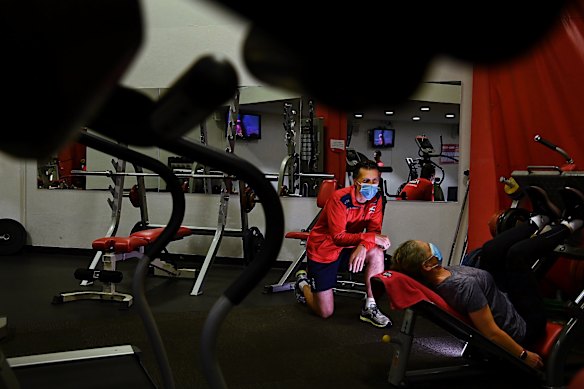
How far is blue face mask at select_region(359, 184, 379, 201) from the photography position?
11.5 ft

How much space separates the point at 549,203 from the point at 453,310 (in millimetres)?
779

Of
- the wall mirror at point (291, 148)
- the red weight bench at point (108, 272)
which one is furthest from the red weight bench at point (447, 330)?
the wall mirror at point (291, 148)

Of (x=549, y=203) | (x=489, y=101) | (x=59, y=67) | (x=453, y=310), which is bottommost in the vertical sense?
(x=453, y=310)

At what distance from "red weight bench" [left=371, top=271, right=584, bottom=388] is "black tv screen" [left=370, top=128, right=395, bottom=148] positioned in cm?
282

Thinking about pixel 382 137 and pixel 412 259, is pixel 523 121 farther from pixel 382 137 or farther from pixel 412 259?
pixel 412 259

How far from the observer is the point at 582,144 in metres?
3.33

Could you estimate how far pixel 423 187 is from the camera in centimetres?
525

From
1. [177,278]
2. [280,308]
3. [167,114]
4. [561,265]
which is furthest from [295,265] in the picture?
[167,114]

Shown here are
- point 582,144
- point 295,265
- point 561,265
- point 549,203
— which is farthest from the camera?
point 295,265

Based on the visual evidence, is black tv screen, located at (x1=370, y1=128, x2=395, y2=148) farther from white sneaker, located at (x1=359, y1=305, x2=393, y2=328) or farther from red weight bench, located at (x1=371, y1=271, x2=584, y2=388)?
red weight bench, located at (x1=371, y1=271, x2=584, y2=388)

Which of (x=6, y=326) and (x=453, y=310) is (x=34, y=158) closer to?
(x=453, y=310)

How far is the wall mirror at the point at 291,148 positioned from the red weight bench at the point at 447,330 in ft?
8.41

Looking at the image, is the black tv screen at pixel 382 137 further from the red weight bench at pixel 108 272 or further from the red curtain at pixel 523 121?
the red weight bench at pixel 108 272

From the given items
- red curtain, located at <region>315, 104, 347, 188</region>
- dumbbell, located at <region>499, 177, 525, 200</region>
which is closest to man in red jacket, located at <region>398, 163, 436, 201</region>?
red curtain, located at <region>315, 104, 347, 188</region>
